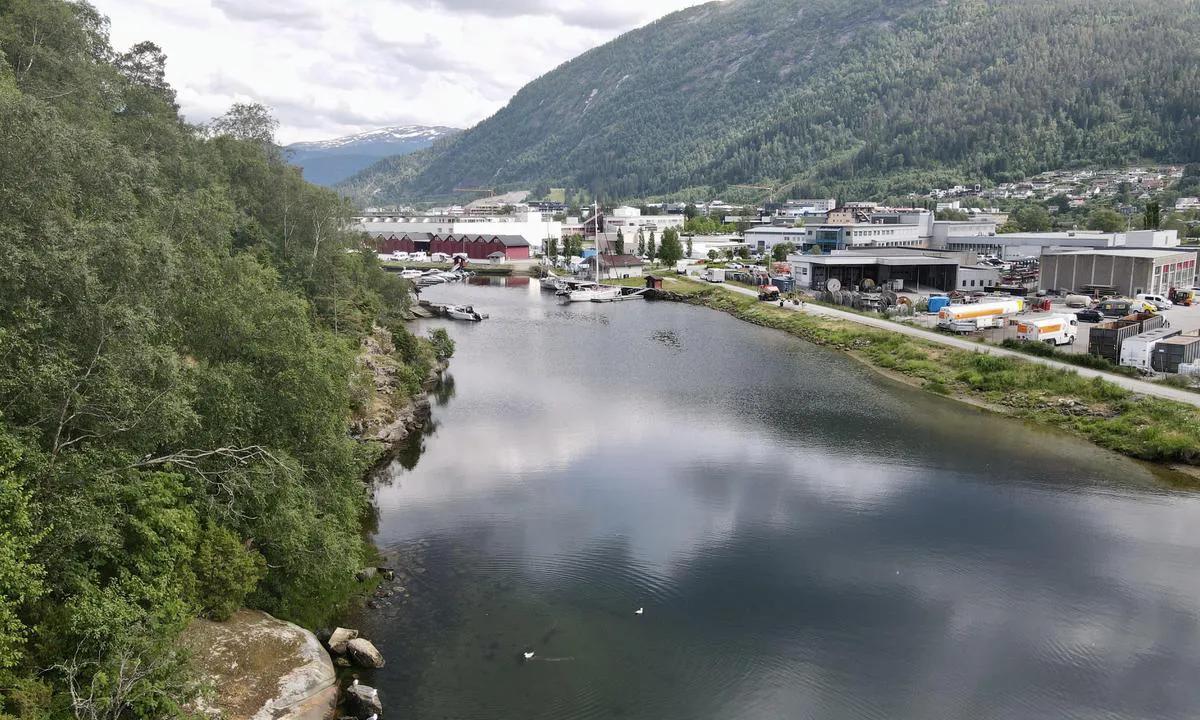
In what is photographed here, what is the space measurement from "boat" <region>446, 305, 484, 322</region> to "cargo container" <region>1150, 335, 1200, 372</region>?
3241 centimetres

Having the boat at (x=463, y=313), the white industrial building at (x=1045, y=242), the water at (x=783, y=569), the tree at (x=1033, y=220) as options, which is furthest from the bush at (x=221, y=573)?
the tree at (x=1033, y=220)

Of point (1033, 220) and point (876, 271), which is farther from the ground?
point (1033, 220)

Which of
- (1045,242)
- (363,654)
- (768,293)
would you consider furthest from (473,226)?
(363,654)

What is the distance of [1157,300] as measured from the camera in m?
39.0

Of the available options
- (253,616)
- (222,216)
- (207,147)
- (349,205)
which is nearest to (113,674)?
(253,616)

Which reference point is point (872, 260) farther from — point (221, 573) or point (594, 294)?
point (221, 573)

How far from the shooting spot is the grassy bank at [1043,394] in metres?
20.3

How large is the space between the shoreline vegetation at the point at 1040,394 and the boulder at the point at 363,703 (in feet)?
63.8

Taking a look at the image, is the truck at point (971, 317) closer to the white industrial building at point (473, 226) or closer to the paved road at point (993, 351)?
the paved road at point (993, 351)

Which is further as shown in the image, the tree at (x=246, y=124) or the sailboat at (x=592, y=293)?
the sailboat at (x=592, y=293)

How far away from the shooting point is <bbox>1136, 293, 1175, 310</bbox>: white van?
38.5 meters

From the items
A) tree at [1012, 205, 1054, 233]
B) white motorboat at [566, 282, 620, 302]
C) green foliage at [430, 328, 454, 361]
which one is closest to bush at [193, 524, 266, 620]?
green foliage at [430, 328, 454, 361]

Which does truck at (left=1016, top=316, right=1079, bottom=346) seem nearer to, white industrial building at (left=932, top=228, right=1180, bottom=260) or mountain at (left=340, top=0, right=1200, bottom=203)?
white industrial building at (left=932, top=228, right=1180, bottom=260)

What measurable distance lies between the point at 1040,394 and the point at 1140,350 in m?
3.94
